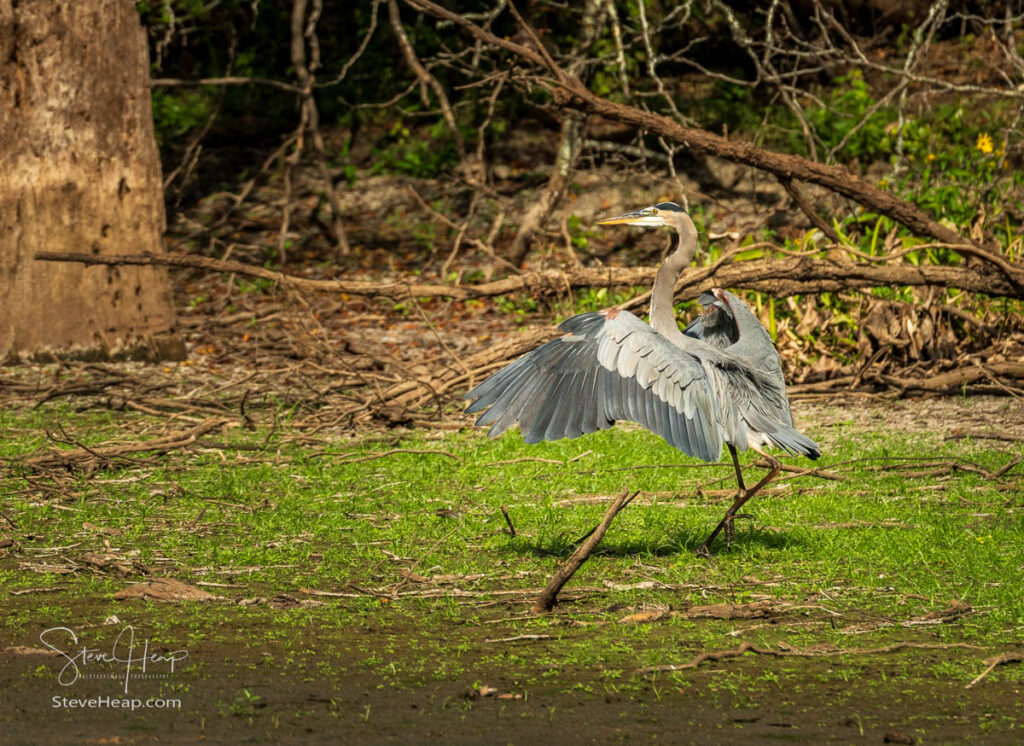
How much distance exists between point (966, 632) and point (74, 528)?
382 centimetres

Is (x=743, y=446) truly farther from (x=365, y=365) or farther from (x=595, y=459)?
(x=365, y=365)

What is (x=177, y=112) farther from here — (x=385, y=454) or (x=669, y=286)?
(x=669, y=286)

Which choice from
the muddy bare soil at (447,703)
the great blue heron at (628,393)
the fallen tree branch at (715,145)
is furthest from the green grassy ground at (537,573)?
the fallen tree branch at (715,145)

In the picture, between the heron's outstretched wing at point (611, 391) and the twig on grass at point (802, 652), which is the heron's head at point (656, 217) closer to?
the heron's outstretched wing at point (611, 391)

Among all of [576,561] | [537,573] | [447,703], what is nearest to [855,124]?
[537,573]

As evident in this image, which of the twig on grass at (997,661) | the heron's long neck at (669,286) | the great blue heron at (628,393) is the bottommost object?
the twig on grass at (997,661)

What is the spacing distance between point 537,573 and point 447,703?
1470mm

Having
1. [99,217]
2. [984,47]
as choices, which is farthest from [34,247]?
[984,47]

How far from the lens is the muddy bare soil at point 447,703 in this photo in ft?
11.3

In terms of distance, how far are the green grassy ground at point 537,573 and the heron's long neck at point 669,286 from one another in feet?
3.02

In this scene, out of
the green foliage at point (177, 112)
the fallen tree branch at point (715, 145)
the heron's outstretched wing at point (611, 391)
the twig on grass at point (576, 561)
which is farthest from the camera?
the green foliage at point (177, 112)

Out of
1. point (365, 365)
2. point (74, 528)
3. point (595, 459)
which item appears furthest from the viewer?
point (365, 365)

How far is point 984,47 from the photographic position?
51.4ft

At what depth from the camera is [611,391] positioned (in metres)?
5.05
